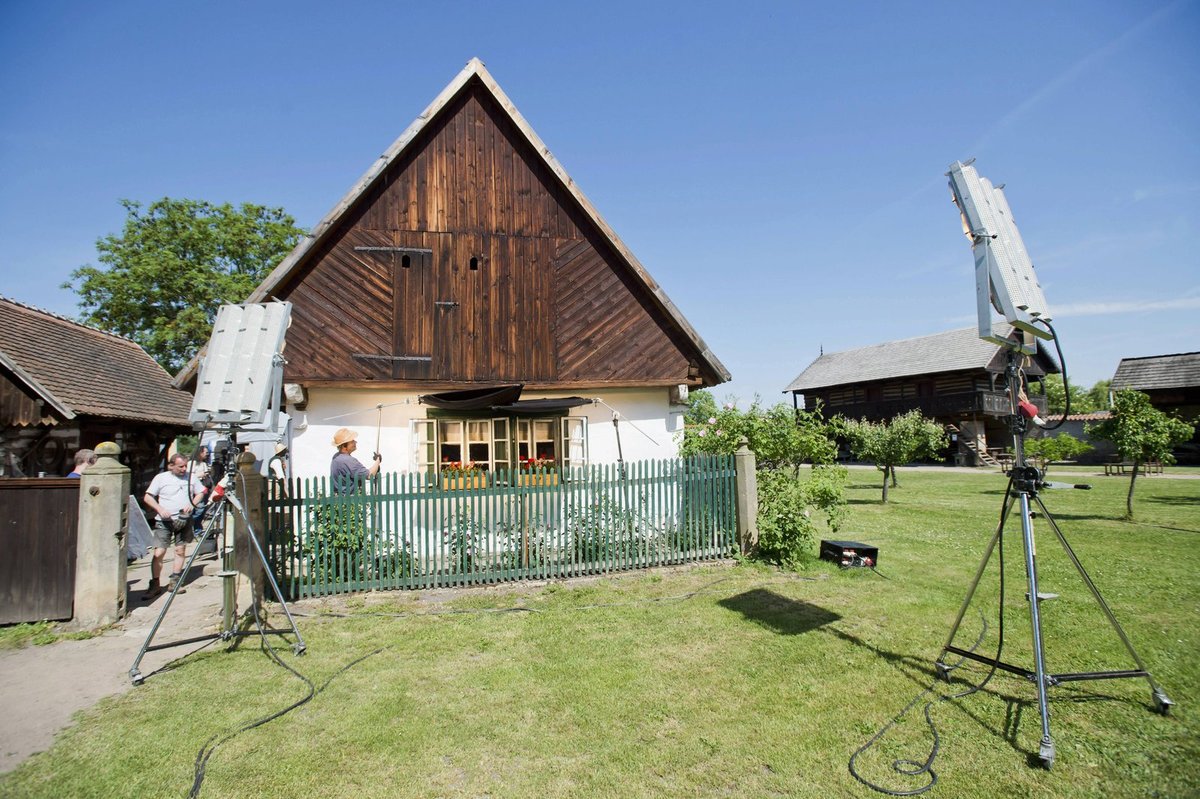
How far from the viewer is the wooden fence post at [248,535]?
21.2 feet

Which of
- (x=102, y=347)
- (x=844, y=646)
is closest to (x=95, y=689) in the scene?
(x=844, y=646)

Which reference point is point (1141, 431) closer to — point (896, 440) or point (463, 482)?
point (896, 440)

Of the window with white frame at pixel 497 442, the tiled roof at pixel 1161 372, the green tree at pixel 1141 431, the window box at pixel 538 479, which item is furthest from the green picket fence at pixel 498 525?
the tiled roof at pixel 1161 372

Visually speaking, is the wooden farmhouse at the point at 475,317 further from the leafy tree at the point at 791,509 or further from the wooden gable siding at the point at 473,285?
the leafy tree at the point at 791,509

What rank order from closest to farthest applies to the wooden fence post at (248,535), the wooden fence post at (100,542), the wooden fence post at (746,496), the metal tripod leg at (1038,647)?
the metal tripod leg at (1038,647) < the wooden fence post at (248,535) < the wooden fence post at (100,542) < the wooden fence post at (746,496)

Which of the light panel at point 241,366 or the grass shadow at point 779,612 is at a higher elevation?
the light panel at point 241,366

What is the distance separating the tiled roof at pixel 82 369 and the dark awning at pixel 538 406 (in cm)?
809

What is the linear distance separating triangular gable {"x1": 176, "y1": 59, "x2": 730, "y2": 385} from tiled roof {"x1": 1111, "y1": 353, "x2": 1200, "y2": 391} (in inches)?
1356

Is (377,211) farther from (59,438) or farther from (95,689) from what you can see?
(59,438)

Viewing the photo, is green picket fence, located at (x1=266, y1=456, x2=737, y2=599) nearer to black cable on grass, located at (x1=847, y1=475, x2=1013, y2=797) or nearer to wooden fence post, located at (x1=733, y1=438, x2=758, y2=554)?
wooden fence post, located at (x1=733, y1=438, x2=758, y2=554)

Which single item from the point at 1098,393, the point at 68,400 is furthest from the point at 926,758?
the point at 1098,393

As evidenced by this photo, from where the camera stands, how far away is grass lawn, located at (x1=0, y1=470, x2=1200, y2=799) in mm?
3553

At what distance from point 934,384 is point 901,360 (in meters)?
3.17

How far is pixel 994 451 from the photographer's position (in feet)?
118
